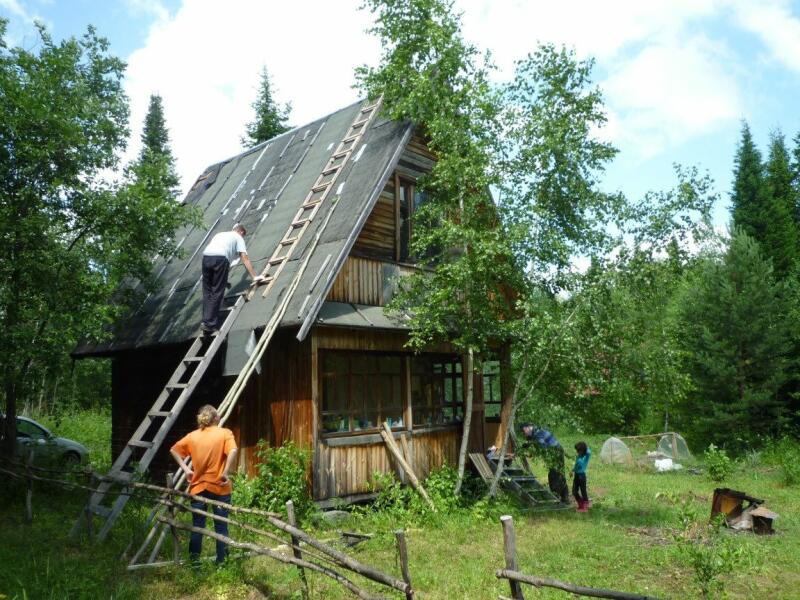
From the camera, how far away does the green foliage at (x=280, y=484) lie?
9.38m

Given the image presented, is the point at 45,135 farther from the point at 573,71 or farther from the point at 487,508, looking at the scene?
the point at 487,508

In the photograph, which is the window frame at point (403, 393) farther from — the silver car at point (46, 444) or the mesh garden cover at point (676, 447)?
the mesh garden cover at point (676, 447)

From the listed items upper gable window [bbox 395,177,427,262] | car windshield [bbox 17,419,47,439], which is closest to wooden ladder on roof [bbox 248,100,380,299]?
upper gable window [bbox 395,177,427,262]

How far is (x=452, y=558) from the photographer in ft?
27.1

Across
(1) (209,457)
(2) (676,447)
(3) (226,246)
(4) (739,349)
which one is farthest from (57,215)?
(4) (739,349)

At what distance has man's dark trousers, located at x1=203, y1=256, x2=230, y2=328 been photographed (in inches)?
389

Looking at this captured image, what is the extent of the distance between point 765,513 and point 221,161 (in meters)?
15.4

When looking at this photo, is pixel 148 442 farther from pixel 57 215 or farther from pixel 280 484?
pixel 57 215

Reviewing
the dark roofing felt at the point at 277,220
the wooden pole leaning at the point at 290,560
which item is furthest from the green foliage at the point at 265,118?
the wooden pole leaning at the point at 290,560

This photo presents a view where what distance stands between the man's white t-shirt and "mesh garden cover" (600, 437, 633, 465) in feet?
46.9

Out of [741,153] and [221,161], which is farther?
[741,153]

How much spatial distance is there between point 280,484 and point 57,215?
6.19m

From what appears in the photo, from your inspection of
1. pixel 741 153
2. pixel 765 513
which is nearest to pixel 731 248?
pixel 741 153

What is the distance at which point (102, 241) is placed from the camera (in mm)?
11625
